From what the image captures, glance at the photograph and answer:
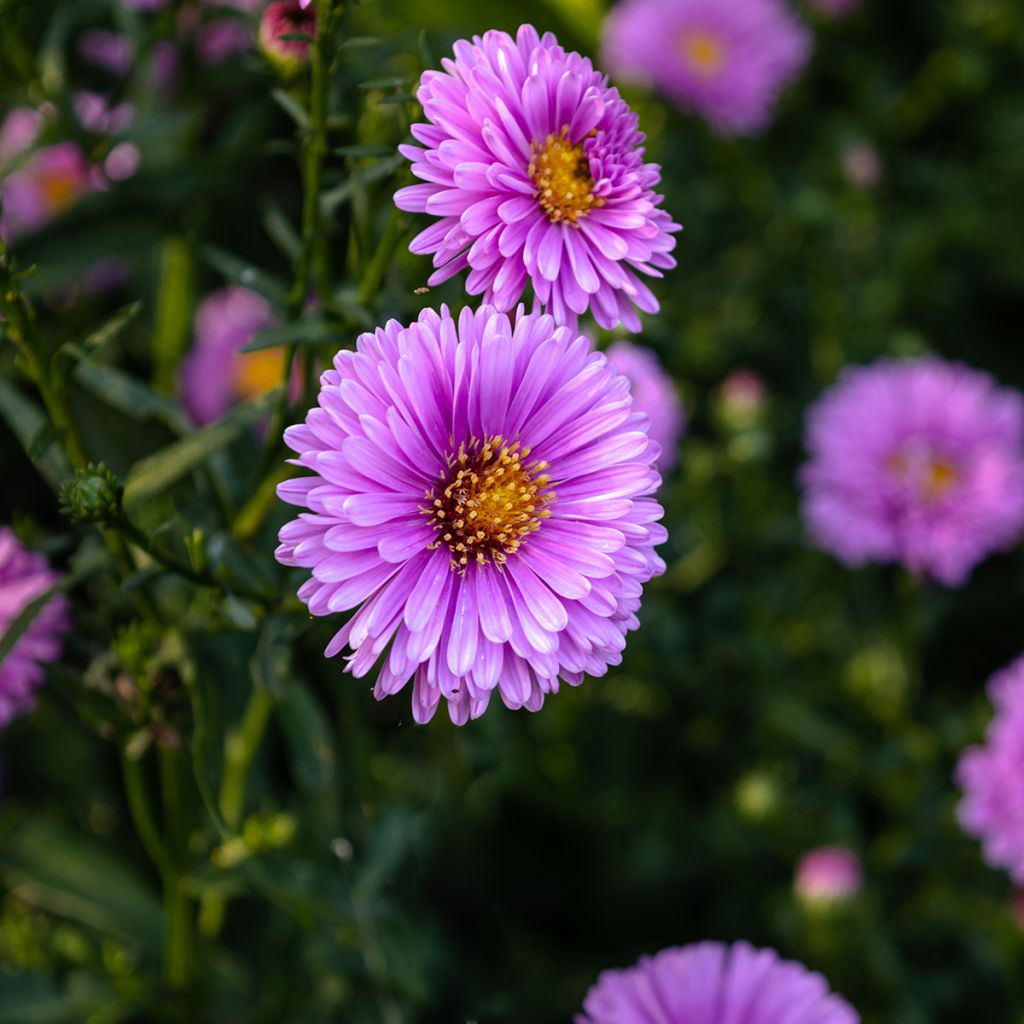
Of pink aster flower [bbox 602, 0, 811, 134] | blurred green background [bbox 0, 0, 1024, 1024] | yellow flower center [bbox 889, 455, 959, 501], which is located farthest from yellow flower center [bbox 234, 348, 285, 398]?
yellow flower center [bbox 889, 455, 959, 501]

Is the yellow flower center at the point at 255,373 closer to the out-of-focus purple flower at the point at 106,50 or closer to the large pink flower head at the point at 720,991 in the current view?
the out-of-focus purple flower at the point at 106,50

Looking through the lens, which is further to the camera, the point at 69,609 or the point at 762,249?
the point at 762,249

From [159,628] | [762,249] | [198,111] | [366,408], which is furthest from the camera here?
[762,249]

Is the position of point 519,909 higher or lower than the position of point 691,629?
lower

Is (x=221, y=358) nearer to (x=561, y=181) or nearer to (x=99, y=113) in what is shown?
(x=99, y=113)

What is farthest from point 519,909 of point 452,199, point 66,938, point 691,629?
point 452,199

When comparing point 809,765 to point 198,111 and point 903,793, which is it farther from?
point 198,111
